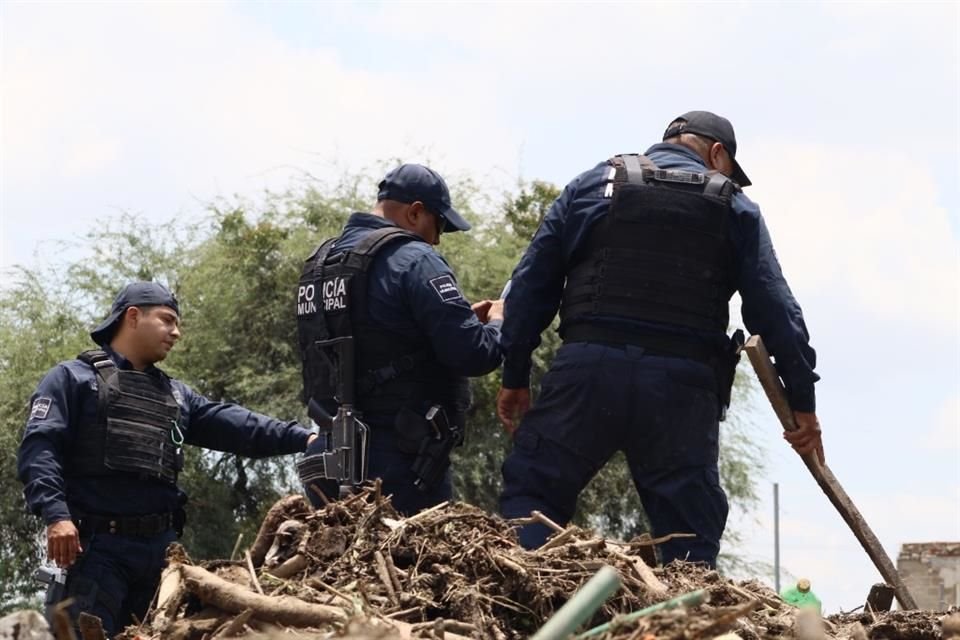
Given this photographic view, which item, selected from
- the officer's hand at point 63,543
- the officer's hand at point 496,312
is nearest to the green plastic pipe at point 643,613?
the officer's hand at point 496,312

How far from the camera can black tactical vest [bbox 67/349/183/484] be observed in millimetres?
7234

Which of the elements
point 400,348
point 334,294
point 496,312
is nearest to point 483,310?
point 496,312

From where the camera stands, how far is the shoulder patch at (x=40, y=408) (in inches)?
282

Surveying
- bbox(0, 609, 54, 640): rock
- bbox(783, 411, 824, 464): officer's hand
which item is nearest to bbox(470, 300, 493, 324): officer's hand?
bbox(783, 411, 824, 464): officer's hand

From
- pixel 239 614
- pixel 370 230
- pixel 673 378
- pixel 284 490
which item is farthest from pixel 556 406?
pixel 284 490

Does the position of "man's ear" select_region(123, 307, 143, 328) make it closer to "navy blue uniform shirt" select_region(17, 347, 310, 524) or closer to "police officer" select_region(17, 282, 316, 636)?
"police officer" select_region(17, 282, 316, 636)

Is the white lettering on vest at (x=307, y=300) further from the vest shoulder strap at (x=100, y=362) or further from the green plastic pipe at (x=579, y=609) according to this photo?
the green plastic pipe at (x=579, y=609)

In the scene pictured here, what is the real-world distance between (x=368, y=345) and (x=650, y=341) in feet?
3.78

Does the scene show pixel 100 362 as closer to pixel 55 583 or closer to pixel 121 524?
pixel 121 524

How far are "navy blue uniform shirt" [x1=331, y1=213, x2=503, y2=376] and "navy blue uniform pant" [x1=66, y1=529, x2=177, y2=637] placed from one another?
4.48 ft

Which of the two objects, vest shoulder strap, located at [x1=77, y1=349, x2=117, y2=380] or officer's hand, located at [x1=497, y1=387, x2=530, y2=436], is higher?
vest shoulder strap, located at [x1=77, y1=349, x2=117, y2=380]

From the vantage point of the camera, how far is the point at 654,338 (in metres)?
6.73

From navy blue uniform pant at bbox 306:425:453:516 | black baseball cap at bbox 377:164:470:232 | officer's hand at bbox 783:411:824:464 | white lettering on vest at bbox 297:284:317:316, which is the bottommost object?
navy blue uniform pant at bbox 306:425:453:516

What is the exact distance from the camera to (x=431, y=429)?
277 inches
